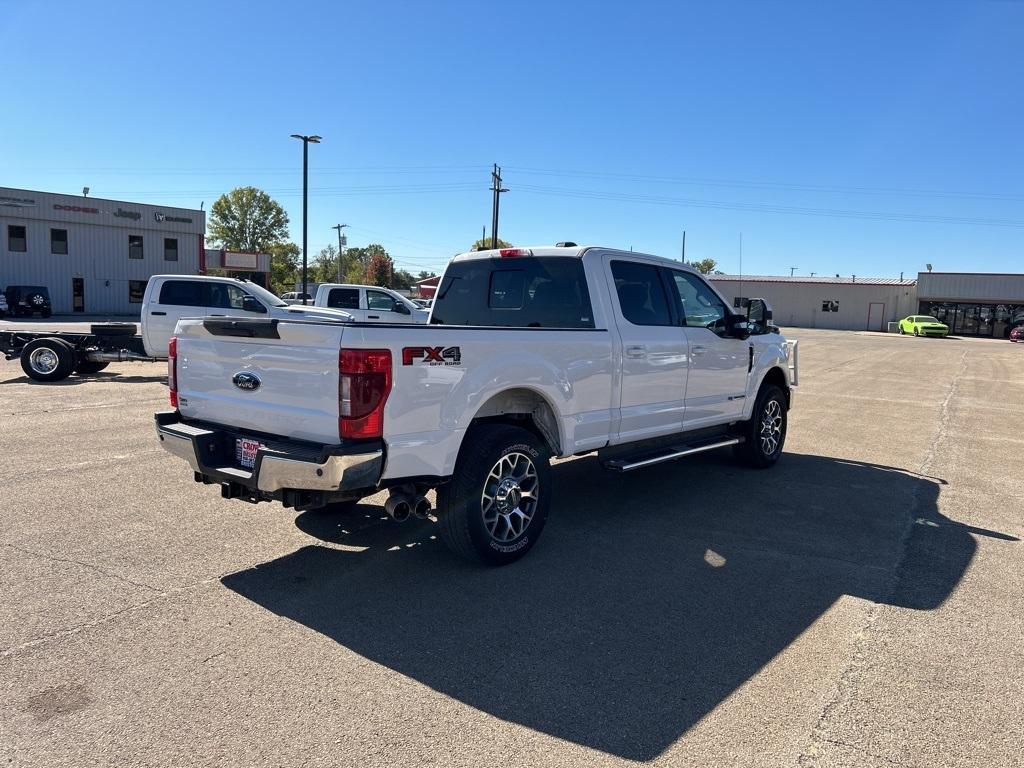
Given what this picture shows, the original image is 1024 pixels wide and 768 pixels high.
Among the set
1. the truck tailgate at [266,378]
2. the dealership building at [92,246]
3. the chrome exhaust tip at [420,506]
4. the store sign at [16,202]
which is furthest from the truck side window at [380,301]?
the store sign at [16,202]

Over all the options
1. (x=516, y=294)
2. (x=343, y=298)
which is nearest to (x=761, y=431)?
(x=516, y=294)

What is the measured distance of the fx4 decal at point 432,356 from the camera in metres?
4.02

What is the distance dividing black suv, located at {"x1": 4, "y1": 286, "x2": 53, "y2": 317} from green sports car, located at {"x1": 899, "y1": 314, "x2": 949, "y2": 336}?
184 ft

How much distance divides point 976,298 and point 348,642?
219 feet

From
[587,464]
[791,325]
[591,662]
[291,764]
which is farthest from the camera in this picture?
[791,325]

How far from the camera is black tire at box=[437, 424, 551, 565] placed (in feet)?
14.6

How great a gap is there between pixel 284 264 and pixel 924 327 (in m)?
78.8

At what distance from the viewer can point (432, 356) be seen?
414cm

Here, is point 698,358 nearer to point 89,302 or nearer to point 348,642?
point 348,642

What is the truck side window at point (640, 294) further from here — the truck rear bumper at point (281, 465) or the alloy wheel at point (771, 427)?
the truck rear bumper at point (281, 465)

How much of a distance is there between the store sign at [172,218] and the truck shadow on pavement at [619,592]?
156 ft

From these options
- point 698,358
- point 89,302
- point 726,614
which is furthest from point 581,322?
point 89,302

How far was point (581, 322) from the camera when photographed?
5629 millimetres

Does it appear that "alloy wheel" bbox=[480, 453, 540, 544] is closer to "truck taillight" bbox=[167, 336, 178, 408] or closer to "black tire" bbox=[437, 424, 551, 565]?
"black tire" bbox=[437, 424, 551, 565]
